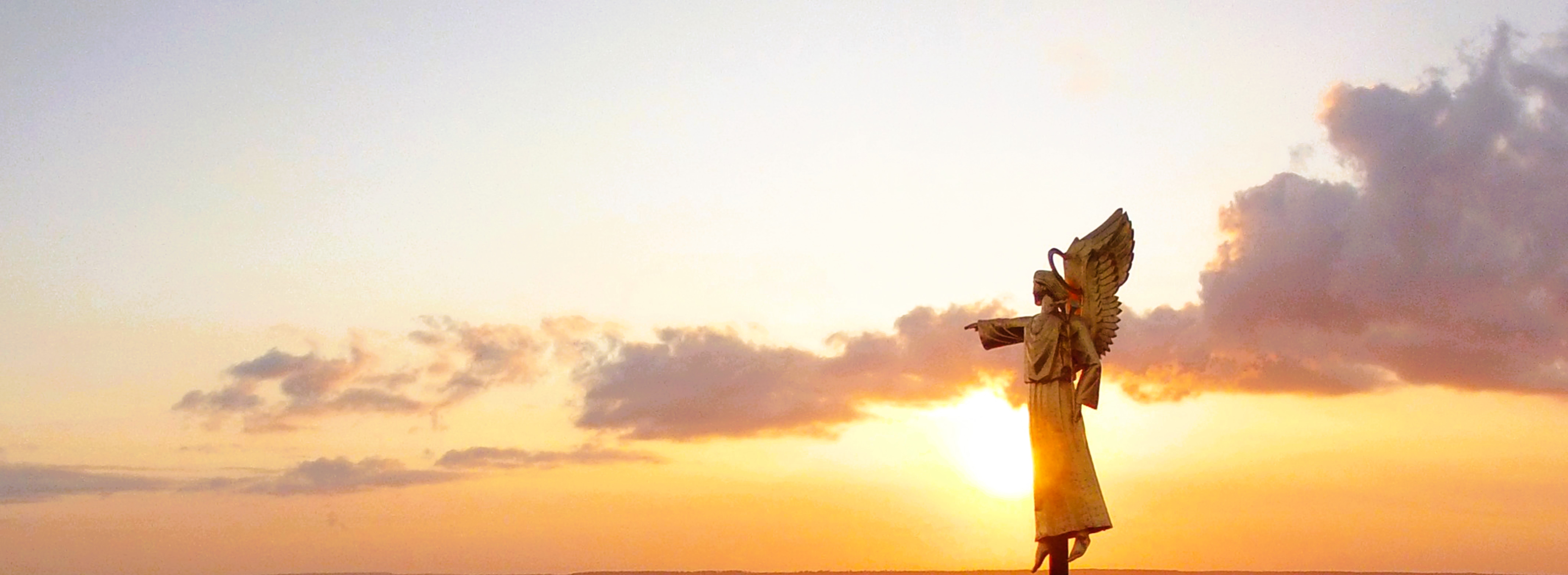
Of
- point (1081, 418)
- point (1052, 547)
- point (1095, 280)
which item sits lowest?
point (1052, 547)

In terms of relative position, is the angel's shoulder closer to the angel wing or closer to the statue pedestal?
the angel wing

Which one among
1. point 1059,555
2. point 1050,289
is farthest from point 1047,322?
point 1059,555

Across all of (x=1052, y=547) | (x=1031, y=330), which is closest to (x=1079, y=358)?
(x=1031, y=330)

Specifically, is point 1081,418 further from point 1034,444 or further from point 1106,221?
point 1106,221

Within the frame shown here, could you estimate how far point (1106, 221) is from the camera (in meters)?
37.4

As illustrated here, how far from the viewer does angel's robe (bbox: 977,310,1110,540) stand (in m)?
35.8

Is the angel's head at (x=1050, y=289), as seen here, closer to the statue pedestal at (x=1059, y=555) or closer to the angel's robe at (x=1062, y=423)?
the angel's robe at (x=1062, y=423)

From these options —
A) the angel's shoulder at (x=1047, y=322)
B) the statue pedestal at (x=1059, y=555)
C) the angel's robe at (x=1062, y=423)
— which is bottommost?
the statue pedestal at (x=1059, y=555)

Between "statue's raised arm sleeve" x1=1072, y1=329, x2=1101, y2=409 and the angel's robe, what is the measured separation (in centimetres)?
1

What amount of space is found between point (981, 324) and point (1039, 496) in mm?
3621

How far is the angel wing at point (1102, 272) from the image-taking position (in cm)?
3681

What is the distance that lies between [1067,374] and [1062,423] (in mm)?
953

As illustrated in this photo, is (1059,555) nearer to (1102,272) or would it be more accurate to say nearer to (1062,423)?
(1062,423)

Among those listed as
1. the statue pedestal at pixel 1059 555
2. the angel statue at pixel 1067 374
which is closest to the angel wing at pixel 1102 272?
the angel statue at pixel 1067 374
